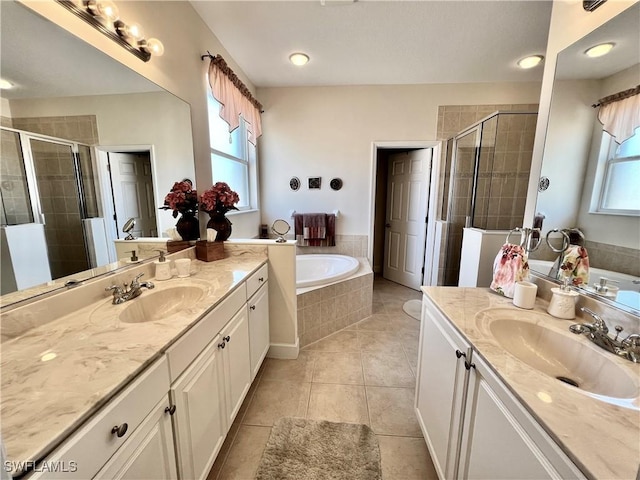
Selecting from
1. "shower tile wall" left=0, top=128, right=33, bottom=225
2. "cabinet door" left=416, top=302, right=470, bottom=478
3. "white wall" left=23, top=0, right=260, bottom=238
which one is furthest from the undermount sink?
"white wall" left=23, top=0, right=260, bottom=238

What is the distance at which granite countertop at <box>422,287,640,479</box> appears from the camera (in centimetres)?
49

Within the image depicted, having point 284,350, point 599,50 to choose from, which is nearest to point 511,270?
point 599,50

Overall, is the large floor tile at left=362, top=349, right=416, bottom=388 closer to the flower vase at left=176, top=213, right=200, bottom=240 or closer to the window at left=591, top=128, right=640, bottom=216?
the window at left=591, top=128, right=640, bottom=216

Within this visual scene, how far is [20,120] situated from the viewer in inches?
34.0

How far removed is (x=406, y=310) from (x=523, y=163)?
1.94m

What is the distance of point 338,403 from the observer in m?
1.67

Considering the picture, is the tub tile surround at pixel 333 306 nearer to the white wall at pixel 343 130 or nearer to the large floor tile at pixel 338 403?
the large floor tile at pixel 338 403

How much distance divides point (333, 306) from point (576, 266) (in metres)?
1.78


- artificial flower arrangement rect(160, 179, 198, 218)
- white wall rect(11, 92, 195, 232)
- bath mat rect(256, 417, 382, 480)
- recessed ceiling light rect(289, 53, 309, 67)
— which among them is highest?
recessed ceiling light rect(289, 53, 309, 67)

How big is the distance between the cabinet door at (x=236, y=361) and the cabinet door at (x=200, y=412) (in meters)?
0.05

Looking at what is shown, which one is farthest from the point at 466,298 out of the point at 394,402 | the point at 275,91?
the point at 275,91

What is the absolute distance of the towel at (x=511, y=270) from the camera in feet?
4.03

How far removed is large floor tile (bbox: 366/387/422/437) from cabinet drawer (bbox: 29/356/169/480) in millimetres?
1274

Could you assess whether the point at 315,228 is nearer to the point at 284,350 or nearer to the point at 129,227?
the point at 284,350
